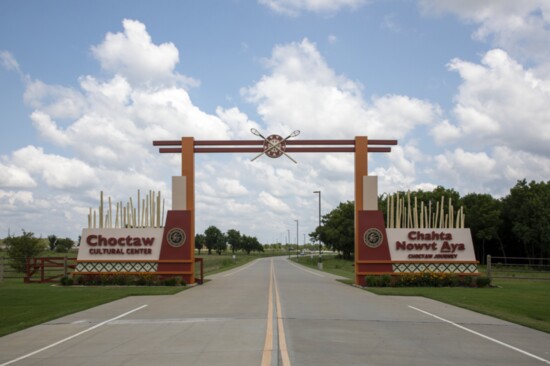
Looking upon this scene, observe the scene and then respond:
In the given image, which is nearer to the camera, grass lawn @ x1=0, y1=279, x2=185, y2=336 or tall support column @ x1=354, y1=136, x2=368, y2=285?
grass lawn @ x1=0, y1=279, x2=185, y2=336

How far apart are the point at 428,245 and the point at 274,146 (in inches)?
375

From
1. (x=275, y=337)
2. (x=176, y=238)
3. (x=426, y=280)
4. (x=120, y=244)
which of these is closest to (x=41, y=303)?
(x=120, y=244)

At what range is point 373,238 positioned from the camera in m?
29.9

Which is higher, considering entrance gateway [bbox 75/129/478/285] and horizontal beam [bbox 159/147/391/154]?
horizontal beam [bbox 159/147/391/154]

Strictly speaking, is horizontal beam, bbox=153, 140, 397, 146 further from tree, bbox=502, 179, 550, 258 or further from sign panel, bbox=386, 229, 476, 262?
tree, bbox=502, 179, 550, 258

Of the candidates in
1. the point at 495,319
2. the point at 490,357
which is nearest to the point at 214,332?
the point at 490,357

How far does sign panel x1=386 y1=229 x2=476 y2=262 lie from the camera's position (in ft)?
98.1

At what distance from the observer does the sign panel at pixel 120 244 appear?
29.9m

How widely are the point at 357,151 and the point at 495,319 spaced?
53.2 feet

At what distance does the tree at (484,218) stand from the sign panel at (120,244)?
48.8m

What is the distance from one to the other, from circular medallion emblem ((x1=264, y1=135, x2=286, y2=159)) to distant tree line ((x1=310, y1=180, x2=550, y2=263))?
32.7 metres

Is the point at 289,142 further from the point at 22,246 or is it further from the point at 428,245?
the point at 22,246

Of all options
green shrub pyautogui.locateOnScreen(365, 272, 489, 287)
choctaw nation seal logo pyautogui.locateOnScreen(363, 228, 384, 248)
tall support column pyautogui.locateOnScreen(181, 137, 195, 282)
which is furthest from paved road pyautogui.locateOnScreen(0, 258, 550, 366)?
tall support column pyautogui.locateOnScreen(181, 137, 195, 282)

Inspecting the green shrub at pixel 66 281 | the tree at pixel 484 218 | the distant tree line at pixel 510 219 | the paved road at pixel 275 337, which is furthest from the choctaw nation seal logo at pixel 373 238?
the tree at pixel 484 218
